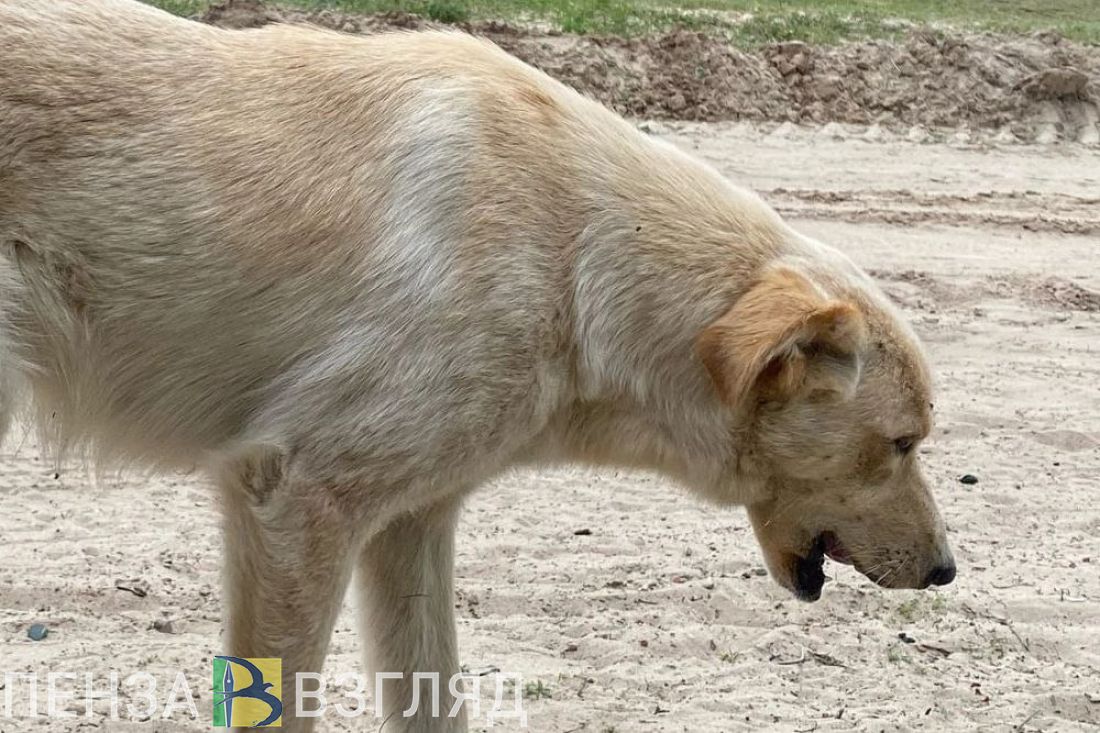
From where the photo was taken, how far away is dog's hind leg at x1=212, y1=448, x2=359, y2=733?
409 centimetres

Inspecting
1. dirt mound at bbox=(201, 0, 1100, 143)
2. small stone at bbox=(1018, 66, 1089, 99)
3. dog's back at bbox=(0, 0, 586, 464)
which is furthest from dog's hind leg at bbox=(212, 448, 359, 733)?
small stone at bbox=(1018, 66, 1089, 99)

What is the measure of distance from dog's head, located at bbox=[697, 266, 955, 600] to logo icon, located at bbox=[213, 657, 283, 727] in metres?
1.47

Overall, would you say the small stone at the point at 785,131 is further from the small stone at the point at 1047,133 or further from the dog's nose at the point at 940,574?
the dog's nose at the point at 940,574

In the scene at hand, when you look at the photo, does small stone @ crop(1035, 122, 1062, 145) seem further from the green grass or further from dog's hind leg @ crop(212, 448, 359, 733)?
dog's hind leg @ crop(212, 448, 359, 733)

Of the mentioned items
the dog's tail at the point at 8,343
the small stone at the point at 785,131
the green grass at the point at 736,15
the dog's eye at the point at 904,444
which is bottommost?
the dog's eye at the point at 904,444

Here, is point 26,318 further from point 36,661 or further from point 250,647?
point 36,661

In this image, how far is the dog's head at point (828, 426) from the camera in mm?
4355

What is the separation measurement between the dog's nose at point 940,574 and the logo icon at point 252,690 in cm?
208

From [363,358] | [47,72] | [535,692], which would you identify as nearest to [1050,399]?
[535,692]

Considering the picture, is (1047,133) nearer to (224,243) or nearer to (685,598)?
(685,598)

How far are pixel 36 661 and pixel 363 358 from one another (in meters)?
2.06

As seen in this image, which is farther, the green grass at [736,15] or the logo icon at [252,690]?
the green grass at [736,15]

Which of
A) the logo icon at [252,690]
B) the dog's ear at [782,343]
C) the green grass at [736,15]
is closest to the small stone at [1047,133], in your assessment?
the green grass at [736,15]

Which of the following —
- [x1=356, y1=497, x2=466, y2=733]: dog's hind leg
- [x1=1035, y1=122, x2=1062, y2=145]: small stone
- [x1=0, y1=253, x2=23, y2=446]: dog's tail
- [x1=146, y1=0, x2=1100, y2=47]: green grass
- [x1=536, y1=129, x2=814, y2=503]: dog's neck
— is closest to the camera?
[x1=0, y1=253, x2=23, y2=446]: dog's tail
